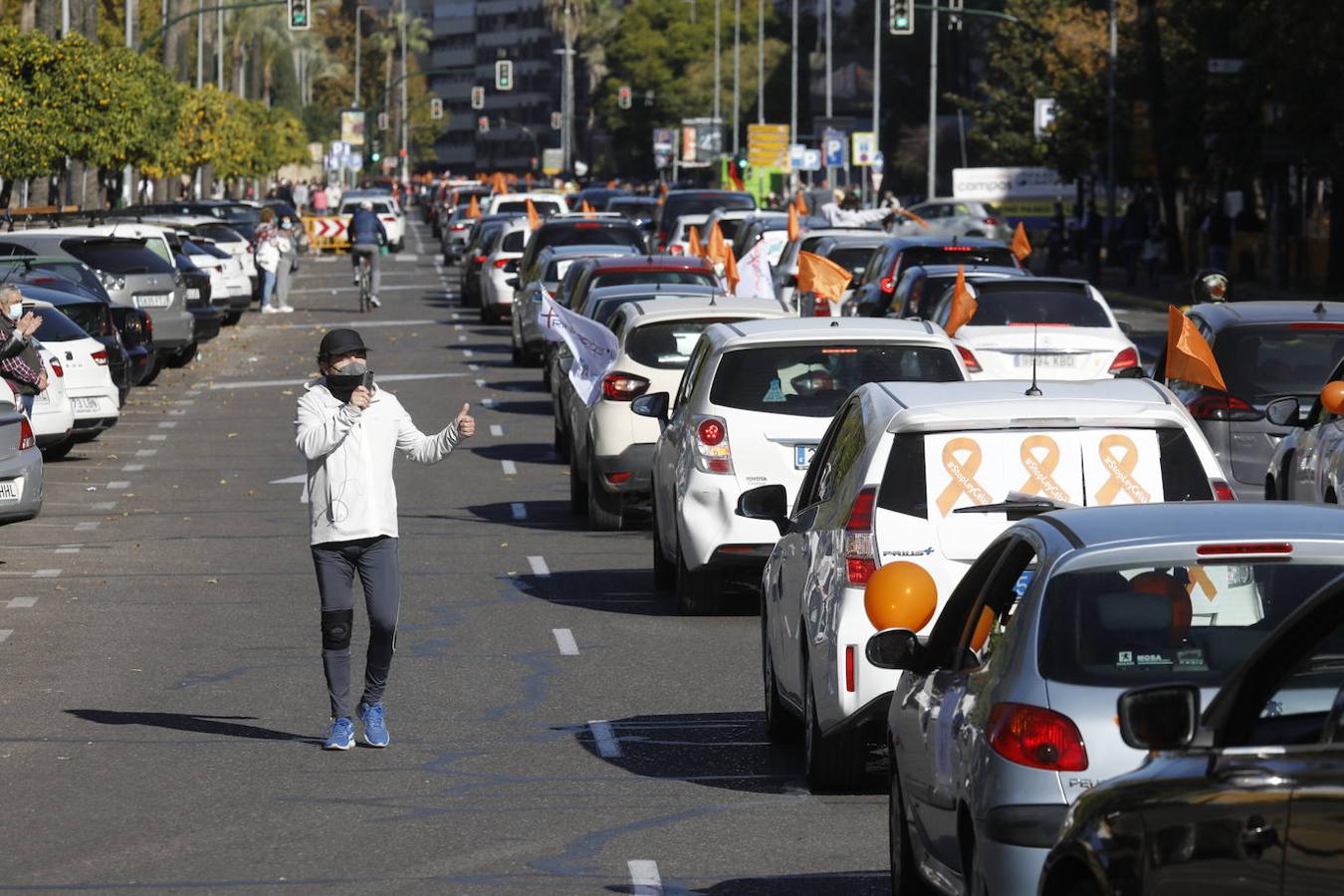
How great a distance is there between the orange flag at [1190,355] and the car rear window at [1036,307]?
632 centimetres

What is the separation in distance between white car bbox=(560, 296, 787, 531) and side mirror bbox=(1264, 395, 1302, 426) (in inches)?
208

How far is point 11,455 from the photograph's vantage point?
17656 mm

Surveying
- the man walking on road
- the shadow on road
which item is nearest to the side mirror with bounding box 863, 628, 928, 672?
the man walking on road

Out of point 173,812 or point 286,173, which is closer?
point 173,812

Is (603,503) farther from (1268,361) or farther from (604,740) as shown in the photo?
(604,740)

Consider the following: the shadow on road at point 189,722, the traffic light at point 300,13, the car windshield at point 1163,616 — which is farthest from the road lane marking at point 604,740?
the traffic light at point 300,13

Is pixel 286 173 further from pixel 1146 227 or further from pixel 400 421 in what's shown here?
pixel 400 421

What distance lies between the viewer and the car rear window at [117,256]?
1312 inches

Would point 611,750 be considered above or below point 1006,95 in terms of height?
below

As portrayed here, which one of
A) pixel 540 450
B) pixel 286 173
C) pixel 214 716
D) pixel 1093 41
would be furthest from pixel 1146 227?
pixel 286 173

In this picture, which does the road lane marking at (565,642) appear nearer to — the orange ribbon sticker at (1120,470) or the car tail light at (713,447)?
the car tail light at (713,447)

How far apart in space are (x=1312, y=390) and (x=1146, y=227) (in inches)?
1692

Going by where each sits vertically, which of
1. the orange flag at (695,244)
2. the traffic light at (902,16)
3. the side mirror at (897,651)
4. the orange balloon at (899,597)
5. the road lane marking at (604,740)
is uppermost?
the traffic light at (902,16)

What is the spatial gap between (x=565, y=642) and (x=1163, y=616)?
7.81 m
